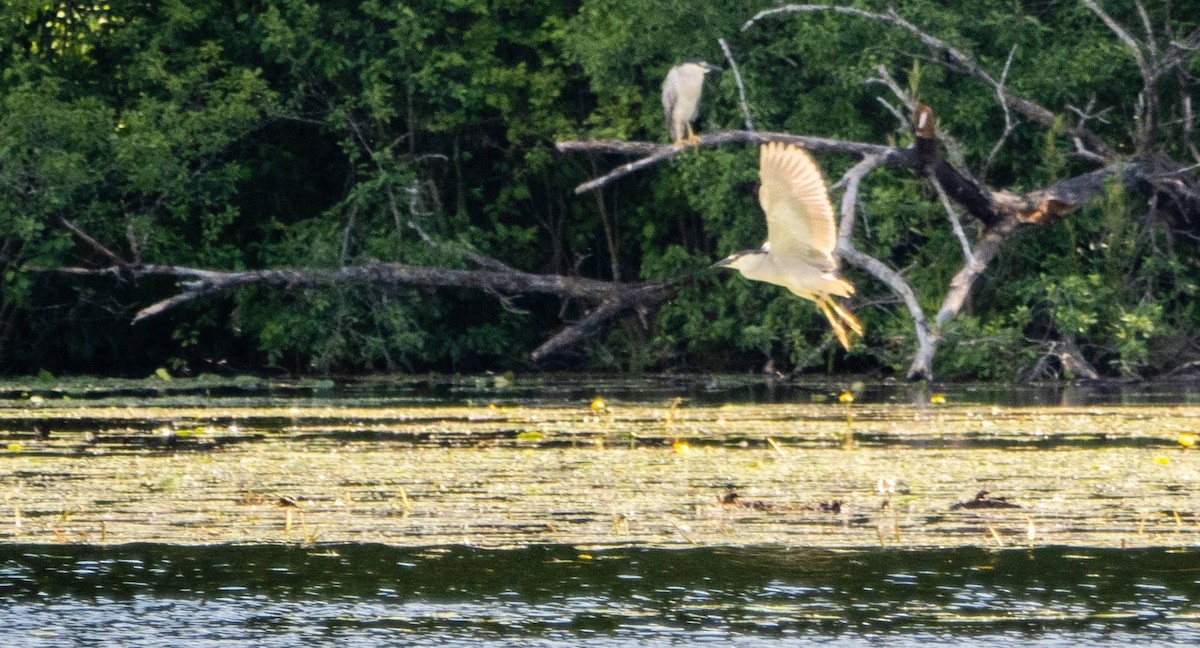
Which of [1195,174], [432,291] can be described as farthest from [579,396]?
[1195,174]

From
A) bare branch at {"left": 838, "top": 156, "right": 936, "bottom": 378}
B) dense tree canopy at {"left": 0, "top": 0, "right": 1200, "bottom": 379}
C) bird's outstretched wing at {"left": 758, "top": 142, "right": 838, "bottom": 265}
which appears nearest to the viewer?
bird's outstretched wing at {"left": 758, "top": 142, "right": 838, "bottom": 265}

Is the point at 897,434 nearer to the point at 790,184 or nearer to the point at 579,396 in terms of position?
the point at 790,184

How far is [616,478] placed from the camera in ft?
27.9

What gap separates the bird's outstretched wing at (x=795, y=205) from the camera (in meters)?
9.27

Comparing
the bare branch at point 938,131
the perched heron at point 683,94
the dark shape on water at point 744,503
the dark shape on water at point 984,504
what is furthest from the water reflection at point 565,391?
the dark shape on water at point 744,503

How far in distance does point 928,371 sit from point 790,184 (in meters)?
5.32

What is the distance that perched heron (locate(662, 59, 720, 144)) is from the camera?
50.1ft

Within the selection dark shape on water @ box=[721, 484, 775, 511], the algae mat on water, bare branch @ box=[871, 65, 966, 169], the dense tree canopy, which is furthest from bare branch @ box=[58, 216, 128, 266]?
dark shape on water @ box=[721, 484, 775, 511]

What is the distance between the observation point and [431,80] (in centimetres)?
1808

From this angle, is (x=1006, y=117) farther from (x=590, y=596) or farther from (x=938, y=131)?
(x=590, y=596)

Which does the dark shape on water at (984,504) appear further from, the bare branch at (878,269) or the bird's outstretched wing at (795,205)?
the bare branch at (878,269)

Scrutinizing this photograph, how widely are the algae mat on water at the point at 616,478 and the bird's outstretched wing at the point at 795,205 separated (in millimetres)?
998

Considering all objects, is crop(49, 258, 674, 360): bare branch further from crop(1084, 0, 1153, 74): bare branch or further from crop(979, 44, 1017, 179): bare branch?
crop(1084, 0, 1153, 74): bare branch

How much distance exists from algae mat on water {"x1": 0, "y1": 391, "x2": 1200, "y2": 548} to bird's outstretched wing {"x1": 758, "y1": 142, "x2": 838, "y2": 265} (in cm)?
100
